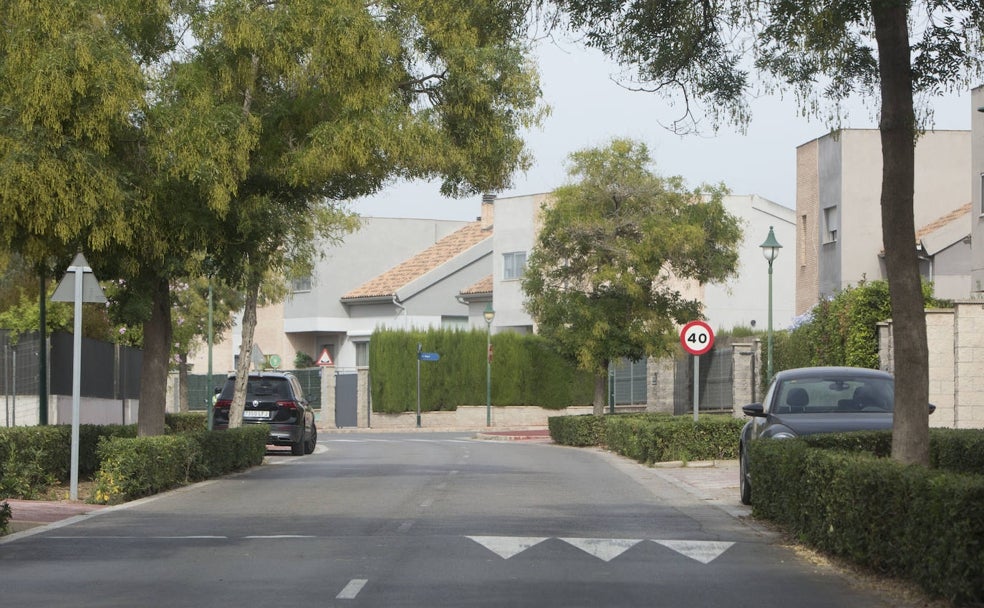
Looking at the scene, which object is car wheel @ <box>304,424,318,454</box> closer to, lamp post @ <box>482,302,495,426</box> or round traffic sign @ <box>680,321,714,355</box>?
round traffic sign @ <box>680,321,714,355</box>

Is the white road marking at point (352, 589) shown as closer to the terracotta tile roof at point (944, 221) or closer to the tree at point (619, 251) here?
the tree at point (619, 251)

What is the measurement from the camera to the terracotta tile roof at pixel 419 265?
70.8 m

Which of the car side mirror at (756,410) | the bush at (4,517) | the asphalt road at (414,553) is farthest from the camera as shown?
the car side mirror at (756,410)

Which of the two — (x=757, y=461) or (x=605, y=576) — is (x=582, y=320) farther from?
(x=605, y=576)

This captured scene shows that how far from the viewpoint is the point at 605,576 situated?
10.6 metres

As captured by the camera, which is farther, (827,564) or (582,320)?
(582,320)

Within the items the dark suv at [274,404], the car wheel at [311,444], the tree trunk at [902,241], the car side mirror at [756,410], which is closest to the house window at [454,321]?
the car wheel at [311,444]

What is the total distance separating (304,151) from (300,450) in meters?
13.3

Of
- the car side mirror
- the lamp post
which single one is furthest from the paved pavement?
the lamp post

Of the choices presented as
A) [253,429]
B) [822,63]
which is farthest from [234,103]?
[822,63]

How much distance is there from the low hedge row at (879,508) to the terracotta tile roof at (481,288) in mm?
51092

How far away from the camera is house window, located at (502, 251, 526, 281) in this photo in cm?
6322

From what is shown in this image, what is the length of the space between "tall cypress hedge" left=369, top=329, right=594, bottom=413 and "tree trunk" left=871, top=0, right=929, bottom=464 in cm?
4549

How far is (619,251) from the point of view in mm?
39281
